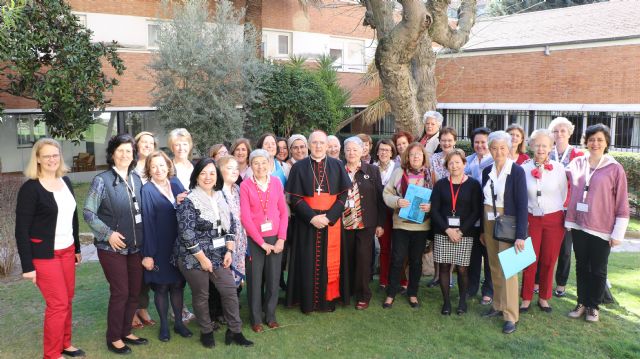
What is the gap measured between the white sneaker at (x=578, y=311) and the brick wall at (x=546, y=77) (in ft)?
42.9

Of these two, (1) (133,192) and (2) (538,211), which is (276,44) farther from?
(1) (133,192)

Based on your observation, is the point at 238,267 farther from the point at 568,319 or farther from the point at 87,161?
the point at 87,161

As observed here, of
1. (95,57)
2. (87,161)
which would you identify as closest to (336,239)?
(95,57)

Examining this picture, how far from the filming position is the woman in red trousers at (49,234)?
4297 millimetres

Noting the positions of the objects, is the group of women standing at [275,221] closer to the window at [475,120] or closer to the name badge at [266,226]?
the name badge at [266,226]

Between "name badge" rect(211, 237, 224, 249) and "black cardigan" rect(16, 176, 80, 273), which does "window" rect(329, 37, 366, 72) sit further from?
"black cardigan" rect(16, 176, 80, 273)

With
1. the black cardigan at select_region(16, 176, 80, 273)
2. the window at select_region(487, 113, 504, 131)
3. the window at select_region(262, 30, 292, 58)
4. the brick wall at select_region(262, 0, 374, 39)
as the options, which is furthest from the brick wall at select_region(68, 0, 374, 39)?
the black cardigan at select_region(16, 176, 80, 273)

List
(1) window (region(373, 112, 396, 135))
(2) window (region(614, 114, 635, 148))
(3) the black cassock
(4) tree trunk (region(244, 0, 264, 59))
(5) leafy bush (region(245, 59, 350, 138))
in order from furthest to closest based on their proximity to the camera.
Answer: (1) window (region(373, 112, 396, 135))
(4) tree trunk (region(244, 0, 264, 59))
(5) leafy bush (region(245, 59, 350, 138))
(2) window (region(614, 114, 635, 148))
(3) the black cassock

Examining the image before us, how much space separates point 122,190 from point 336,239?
94.7 inches

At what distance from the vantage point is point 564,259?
6.51 metres

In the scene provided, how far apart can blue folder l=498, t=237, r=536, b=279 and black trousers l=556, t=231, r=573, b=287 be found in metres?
1.27

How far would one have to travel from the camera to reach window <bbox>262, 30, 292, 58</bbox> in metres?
20.3

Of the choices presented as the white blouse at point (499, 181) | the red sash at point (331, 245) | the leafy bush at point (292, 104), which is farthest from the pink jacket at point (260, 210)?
the leafy bush at point (292, 104)

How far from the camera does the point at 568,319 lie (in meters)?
5.79
